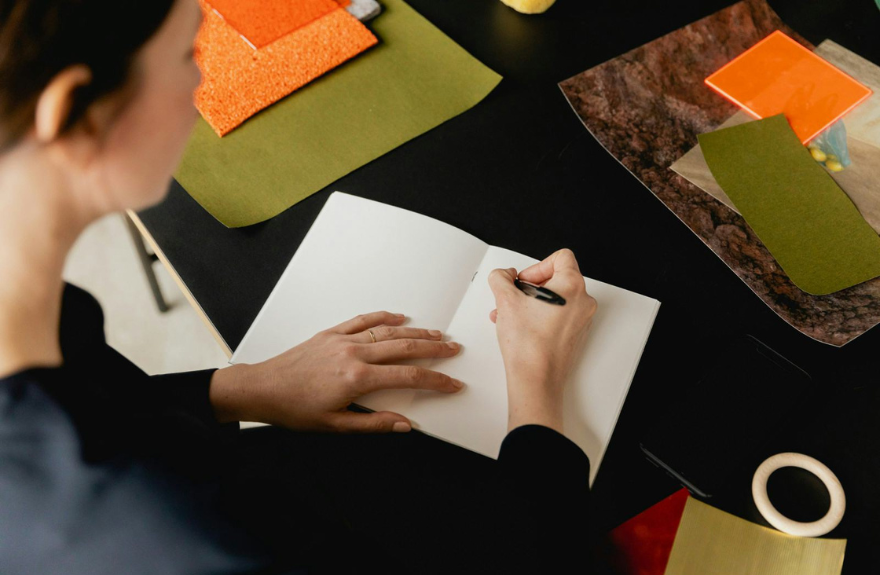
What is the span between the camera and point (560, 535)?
63 centimetres

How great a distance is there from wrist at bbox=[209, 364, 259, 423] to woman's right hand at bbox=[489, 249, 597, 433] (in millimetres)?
288

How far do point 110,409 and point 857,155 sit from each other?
1053 mm

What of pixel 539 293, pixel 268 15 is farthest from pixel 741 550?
pixel 268 15

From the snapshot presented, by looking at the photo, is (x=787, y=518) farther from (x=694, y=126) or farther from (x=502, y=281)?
(x=694, y=126)

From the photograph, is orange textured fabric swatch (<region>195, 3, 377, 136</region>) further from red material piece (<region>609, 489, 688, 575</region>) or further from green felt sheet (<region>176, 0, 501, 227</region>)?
red material piece (<region>609, 489, 688, 575</region>)

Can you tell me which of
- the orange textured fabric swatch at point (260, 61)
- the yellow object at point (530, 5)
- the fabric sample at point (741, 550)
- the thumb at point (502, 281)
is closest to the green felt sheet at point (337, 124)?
the orange textured fabric swatch at point (260, 61)

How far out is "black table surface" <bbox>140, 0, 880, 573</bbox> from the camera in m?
0.71

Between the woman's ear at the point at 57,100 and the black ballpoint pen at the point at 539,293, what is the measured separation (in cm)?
49

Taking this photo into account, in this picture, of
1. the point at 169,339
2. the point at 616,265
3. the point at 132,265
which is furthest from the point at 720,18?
the point at 132,265

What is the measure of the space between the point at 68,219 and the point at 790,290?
821 millimetres

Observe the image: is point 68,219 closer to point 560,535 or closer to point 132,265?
point 560,535

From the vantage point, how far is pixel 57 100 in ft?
1.38

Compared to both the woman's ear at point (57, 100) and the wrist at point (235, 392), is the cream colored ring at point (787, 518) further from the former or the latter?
the woman's ear at point (57, 100)

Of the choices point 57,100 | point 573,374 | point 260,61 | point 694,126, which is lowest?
point 573,374
